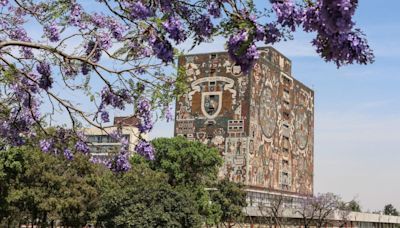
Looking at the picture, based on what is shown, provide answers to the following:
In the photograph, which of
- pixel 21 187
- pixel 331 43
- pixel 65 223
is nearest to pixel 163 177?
pixel 65 223

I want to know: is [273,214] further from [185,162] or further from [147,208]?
[147,208]

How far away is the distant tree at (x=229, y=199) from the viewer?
134 ft

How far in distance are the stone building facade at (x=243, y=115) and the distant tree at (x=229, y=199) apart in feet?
41.2

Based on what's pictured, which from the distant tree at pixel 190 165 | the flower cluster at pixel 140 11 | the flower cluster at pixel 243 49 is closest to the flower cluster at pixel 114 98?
the flower cluster at pixel 140 11

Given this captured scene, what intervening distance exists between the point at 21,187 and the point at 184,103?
3315 centimetres

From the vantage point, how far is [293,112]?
65.8m

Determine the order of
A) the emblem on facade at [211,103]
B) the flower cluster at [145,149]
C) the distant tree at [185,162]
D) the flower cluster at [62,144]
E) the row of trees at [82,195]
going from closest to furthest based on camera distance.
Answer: the flower cluster at [145,149] < the flower cluster at [62,144] < the row of trees at [82,195] < the distant tree at [185,162] < the emblem on facade at [211,103]

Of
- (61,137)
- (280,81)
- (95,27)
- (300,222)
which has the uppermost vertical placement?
(280,81)

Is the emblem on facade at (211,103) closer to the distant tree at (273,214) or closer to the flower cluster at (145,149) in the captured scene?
the distant tree at (273,214)

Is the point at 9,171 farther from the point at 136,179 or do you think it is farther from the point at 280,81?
the point at 280,81

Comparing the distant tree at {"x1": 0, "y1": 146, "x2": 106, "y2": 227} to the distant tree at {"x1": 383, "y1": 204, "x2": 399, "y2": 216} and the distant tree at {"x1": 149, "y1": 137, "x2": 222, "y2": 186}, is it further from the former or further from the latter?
the distant tree at {"x1": 383, "y1": 204, "x2": 399, "y2": 216}

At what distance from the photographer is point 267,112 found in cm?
5850

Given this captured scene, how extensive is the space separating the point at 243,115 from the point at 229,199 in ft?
50.1

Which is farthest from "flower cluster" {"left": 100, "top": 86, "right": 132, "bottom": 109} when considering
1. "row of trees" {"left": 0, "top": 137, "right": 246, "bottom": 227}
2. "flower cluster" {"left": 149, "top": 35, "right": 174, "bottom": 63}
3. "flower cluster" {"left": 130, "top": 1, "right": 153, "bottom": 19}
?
"row of trees" {"left": 0, "top": 137, "right": 246, "bottom": 227}
